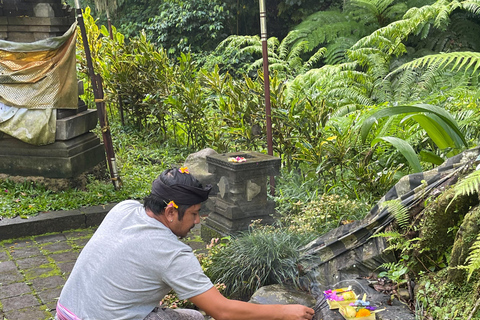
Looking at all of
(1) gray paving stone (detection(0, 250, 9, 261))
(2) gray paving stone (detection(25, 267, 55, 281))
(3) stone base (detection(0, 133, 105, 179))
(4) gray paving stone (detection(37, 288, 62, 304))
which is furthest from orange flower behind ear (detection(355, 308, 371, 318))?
(3) stone base (detection(0, 133, 105, 179))

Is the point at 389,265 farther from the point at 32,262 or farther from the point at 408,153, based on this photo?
the point at 32,262

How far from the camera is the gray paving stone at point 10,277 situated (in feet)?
14.6

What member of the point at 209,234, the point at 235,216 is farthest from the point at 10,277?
the point at 235,216

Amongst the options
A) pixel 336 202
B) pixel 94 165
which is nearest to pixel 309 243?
pixel 336 202

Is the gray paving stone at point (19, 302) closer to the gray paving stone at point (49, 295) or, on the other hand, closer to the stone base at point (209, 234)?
the gray paving stone at point (49, 295)

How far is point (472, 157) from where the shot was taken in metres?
3.33

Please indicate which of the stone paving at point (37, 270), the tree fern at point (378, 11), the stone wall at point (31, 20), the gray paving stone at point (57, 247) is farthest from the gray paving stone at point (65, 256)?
the tree fern at point (378, 11)

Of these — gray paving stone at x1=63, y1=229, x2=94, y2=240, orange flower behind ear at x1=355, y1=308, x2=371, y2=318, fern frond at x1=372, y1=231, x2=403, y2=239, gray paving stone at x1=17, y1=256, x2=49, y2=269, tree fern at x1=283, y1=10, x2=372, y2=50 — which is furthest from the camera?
tree fern at x1=283, y1=10, x2=372, y2=50

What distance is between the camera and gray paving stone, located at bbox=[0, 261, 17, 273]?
468 centimetres

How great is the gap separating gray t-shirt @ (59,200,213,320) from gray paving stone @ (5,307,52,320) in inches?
59.2

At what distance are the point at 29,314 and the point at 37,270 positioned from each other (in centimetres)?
84

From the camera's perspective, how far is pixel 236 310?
2.41 meters

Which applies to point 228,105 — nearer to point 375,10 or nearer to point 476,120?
point 476,120

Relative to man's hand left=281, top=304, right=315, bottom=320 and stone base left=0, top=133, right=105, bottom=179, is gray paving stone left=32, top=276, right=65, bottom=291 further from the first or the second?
man's hand left=281, top=304, right=315, bottom=320
